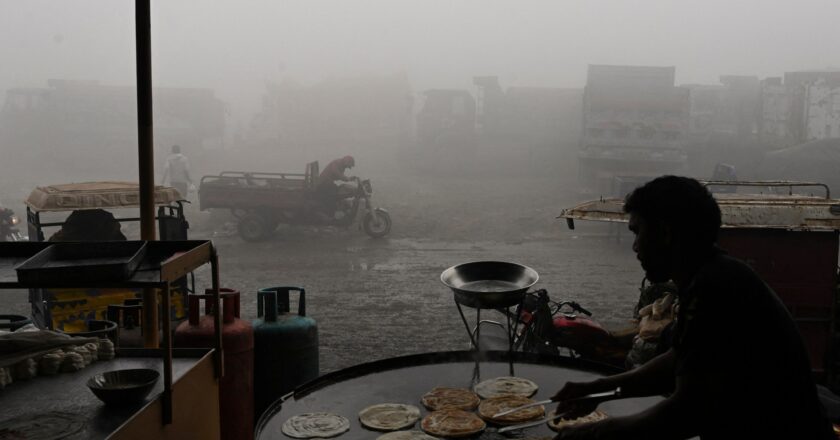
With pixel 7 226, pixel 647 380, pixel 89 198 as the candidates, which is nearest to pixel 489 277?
pixel 647 380

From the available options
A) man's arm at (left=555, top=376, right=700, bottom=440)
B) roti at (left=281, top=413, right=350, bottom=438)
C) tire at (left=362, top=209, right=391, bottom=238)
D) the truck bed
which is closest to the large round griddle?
roti at (left=281, top=413, right=350, bottom=438)

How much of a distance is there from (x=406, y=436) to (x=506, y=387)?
2.95 ft

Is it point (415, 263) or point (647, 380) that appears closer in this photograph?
point (647, 380)

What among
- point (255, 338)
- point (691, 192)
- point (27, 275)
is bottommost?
point (255, 338)

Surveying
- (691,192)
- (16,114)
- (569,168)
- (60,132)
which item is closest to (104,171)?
(60,132)

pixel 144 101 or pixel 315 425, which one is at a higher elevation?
pixel 144 101

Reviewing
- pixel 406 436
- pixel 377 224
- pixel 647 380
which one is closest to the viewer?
pixel 647 380

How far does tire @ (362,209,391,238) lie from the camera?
1450cm

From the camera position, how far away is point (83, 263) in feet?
9.83

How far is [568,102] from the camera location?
2691cm

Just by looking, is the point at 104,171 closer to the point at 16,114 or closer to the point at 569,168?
the point at 16,114

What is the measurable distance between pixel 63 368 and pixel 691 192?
3.19 meters

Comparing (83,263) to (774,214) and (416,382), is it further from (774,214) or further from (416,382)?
(774,214)

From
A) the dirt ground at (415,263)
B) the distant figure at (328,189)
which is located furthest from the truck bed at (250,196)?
the dirt ground at (415,263)
